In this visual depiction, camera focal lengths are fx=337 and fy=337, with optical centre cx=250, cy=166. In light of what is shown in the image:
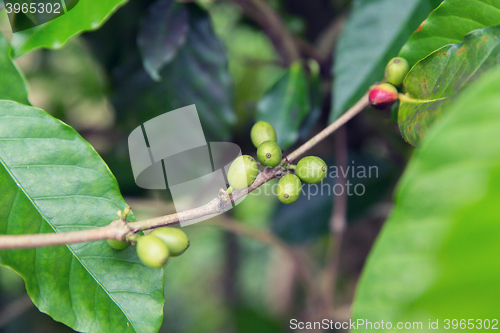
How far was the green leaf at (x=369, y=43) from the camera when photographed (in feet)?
2.67

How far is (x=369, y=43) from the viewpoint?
852mm

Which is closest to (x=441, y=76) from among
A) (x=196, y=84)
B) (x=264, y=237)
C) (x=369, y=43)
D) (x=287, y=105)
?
(x=369, y=43)

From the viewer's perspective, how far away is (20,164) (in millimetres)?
513

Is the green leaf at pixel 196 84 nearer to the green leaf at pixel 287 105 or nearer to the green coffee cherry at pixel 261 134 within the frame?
the green leaf at pixel 287 105

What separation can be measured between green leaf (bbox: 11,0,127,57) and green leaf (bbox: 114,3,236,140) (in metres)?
0.47

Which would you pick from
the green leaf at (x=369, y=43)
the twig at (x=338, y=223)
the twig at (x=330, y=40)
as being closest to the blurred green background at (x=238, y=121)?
the twig at (x=330, y=40)

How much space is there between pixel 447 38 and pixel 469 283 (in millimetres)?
421

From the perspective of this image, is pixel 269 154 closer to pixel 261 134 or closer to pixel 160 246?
pixel 261 134

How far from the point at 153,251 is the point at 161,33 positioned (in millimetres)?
731

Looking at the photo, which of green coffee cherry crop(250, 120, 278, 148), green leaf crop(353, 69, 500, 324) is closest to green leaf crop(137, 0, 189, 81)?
green coffee cherry crop(250, 120, 278, 148)

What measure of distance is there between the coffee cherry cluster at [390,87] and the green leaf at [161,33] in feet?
1.94

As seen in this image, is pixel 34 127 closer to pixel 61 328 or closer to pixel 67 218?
pixel 67 218

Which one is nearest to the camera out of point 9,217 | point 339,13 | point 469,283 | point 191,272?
point 469,283

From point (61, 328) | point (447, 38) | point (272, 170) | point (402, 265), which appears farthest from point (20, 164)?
point (61, 328)
